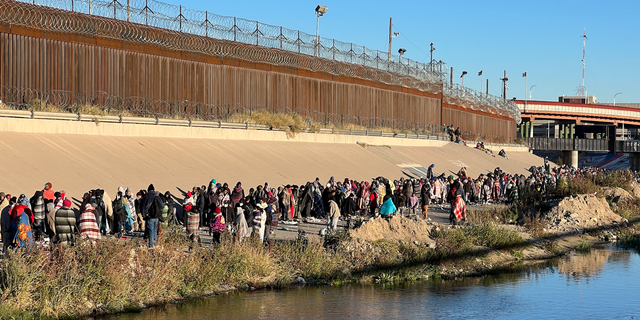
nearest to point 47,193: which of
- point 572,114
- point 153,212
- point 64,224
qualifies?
point 153,212

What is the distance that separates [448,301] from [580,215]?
13668 millimetres

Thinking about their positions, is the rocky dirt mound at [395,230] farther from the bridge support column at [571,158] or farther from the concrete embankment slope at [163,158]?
the bridge support column at [571,158]

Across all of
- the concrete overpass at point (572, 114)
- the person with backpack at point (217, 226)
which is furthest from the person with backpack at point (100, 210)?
the concrete overpass at point (572, 114)

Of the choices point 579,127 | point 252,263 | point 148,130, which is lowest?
point 252,263

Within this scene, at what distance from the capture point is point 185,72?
3631cm

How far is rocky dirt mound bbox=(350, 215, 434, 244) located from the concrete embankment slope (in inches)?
322

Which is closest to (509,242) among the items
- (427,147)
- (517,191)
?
(517,191)

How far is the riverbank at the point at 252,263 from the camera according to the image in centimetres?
1323

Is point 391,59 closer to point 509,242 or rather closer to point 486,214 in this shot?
point 486,214

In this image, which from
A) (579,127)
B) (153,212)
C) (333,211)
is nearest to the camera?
(153,212)

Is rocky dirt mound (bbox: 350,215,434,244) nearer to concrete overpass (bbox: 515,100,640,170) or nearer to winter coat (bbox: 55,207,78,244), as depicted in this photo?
winter coat (bbox: 55,207,78,244)

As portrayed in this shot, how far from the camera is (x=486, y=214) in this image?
27.3 m

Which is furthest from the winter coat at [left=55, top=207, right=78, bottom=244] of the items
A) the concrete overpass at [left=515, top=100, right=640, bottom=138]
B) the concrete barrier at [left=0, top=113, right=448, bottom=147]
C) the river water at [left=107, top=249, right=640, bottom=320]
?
the concrete overpass at [left=515, top=100, right=640, bottom=138]

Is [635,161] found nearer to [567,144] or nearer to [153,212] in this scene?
[567,144]
